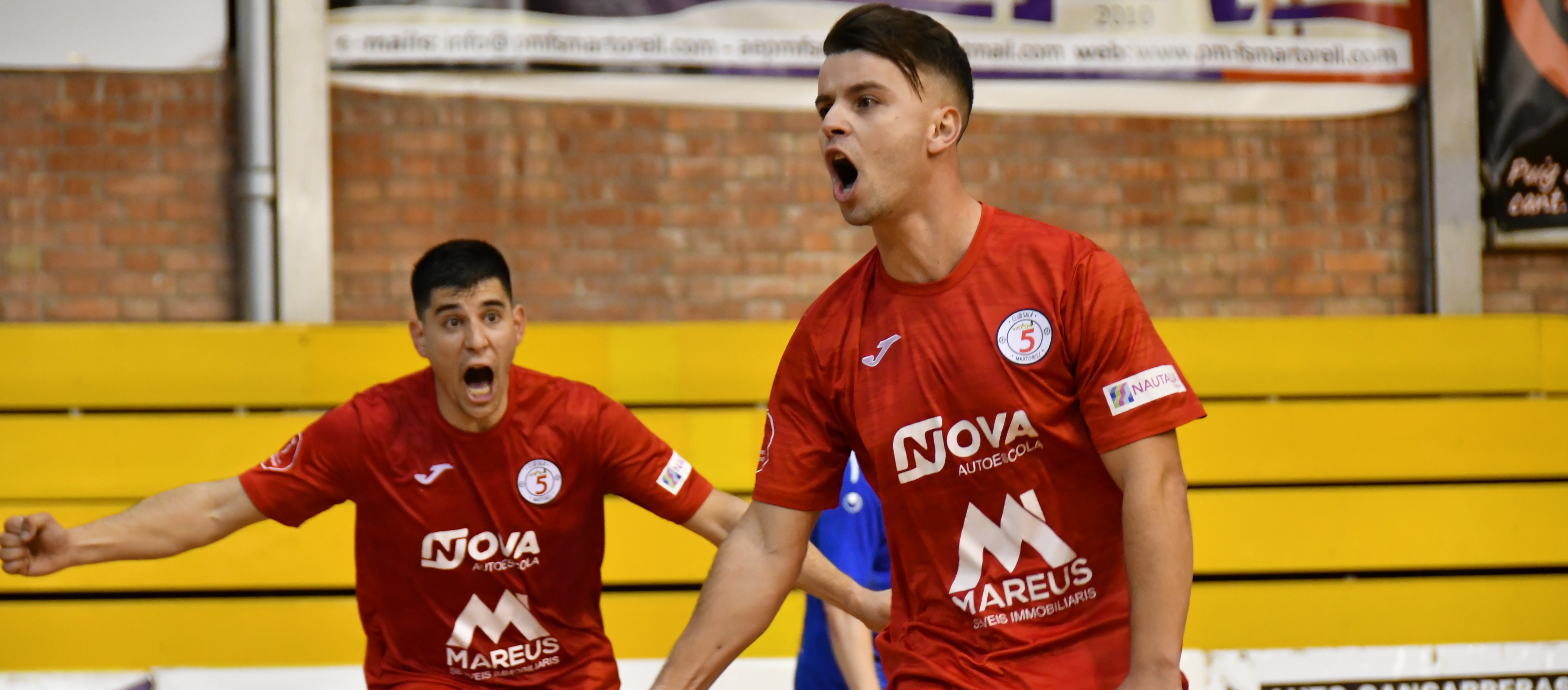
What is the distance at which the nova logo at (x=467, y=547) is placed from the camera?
10.9 ft

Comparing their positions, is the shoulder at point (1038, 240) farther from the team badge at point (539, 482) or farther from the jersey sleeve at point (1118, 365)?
the team badge at point (539, 482)

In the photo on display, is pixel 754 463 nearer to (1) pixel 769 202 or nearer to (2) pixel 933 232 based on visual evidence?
(1) pixel 769 202

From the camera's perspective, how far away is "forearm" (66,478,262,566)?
10.5 feet

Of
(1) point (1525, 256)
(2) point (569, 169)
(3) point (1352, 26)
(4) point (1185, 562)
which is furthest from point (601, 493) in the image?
(1) point (1525, 256)

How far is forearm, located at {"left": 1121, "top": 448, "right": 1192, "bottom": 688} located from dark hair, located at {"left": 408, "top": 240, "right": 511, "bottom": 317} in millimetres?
2079

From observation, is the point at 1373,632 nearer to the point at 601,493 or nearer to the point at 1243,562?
the point at 1243,562

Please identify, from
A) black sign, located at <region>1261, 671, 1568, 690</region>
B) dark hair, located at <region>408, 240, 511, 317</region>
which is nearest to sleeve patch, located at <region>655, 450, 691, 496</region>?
dark hair, located at <region>408, 240, 511, 317</region>

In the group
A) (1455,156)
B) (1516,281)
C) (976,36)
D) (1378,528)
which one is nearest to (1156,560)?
(1378,528)

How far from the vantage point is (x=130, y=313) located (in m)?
5.50

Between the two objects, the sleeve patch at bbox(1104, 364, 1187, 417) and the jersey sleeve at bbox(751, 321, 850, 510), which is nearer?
the sleeve patch at bbox(1104, 364, 1187, 417)

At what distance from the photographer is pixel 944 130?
210 cm

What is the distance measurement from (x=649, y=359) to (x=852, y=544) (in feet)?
6.19

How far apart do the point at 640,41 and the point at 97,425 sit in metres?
2.82

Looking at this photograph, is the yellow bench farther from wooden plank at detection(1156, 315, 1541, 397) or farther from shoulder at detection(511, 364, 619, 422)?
shoulder at detection(511, 364, 619, 422)
